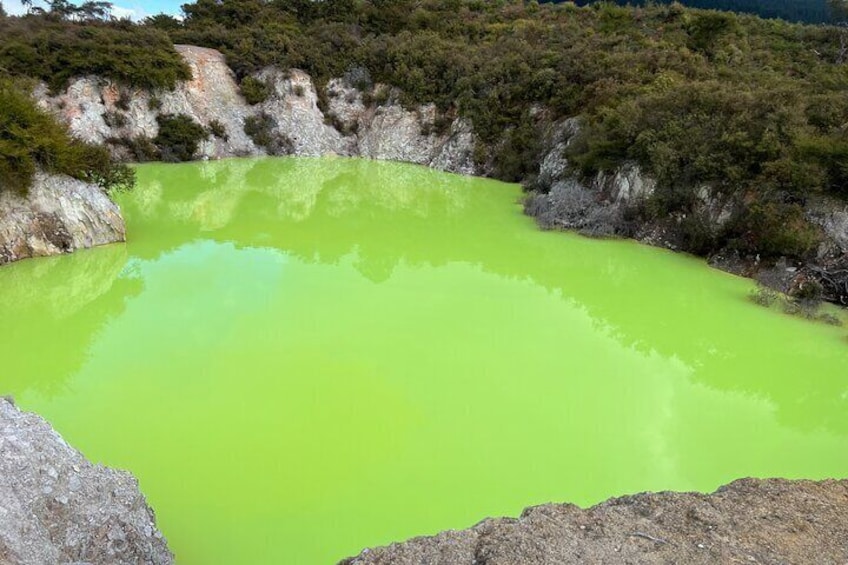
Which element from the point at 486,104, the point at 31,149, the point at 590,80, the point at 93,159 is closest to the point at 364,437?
the point at 31,149

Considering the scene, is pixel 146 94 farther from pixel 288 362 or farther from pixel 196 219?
pixel 288 362

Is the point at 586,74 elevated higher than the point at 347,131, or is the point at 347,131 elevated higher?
the point at 586,74

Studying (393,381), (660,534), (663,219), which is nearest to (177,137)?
(663,219)

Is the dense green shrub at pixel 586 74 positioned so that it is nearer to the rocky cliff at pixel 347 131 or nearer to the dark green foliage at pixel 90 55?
the dark green foliage at pixel 90 55

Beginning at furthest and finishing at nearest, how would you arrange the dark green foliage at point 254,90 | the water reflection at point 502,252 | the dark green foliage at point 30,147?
the dark green foliage at point 254,90
the dark green foliage at point 30,147
the water reflection at point 502,252

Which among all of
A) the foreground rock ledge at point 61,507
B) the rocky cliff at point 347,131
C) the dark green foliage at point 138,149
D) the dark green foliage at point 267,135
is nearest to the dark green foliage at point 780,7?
the rocky cliff at point 347,131

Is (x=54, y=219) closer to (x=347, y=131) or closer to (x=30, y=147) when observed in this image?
(x=30, y=147)

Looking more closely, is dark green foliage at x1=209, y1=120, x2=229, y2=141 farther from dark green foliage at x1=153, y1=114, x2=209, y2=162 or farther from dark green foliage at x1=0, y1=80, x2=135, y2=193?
dark green foliage at x1=0, y1=80, x2=135, y2=193
